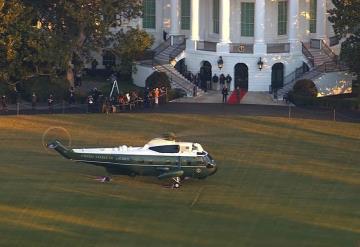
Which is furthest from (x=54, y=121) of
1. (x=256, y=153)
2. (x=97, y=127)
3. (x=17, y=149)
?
(x=256, y=153)

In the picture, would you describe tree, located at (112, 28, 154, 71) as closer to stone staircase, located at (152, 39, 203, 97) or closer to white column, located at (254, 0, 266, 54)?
stone staircase, located at (152, 39, 203, 97)

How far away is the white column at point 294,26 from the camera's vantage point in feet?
237

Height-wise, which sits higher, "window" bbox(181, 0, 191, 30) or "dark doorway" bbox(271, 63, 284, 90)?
"window" bbox(181, 0, 191, 30)

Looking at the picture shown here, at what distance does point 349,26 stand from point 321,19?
11.0 m

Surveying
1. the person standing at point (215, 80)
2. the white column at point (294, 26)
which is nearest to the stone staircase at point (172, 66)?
the person standing at point (215, 80)

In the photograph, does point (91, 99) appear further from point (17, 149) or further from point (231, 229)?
point (231, 229)

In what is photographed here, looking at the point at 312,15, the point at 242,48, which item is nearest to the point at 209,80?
the point at 242,48

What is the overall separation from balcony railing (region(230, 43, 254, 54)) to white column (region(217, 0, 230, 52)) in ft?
1.48

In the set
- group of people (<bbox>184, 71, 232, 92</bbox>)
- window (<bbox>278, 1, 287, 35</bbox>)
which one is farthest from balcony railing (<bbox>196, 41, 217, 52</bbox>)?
window (<bbox>278, 1, 287, 35</bbox>)

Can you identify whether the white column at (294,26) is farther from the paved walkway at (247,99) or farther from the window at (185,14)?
the window at (185,14)

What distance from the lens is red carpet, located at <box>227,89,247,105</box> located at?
2607 inches

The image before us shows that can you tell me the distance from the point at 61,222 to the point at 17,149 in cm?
1378

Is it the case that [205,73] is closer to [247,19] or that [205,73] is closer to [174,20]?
[247,19]

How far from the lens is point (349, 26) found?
63.1m
